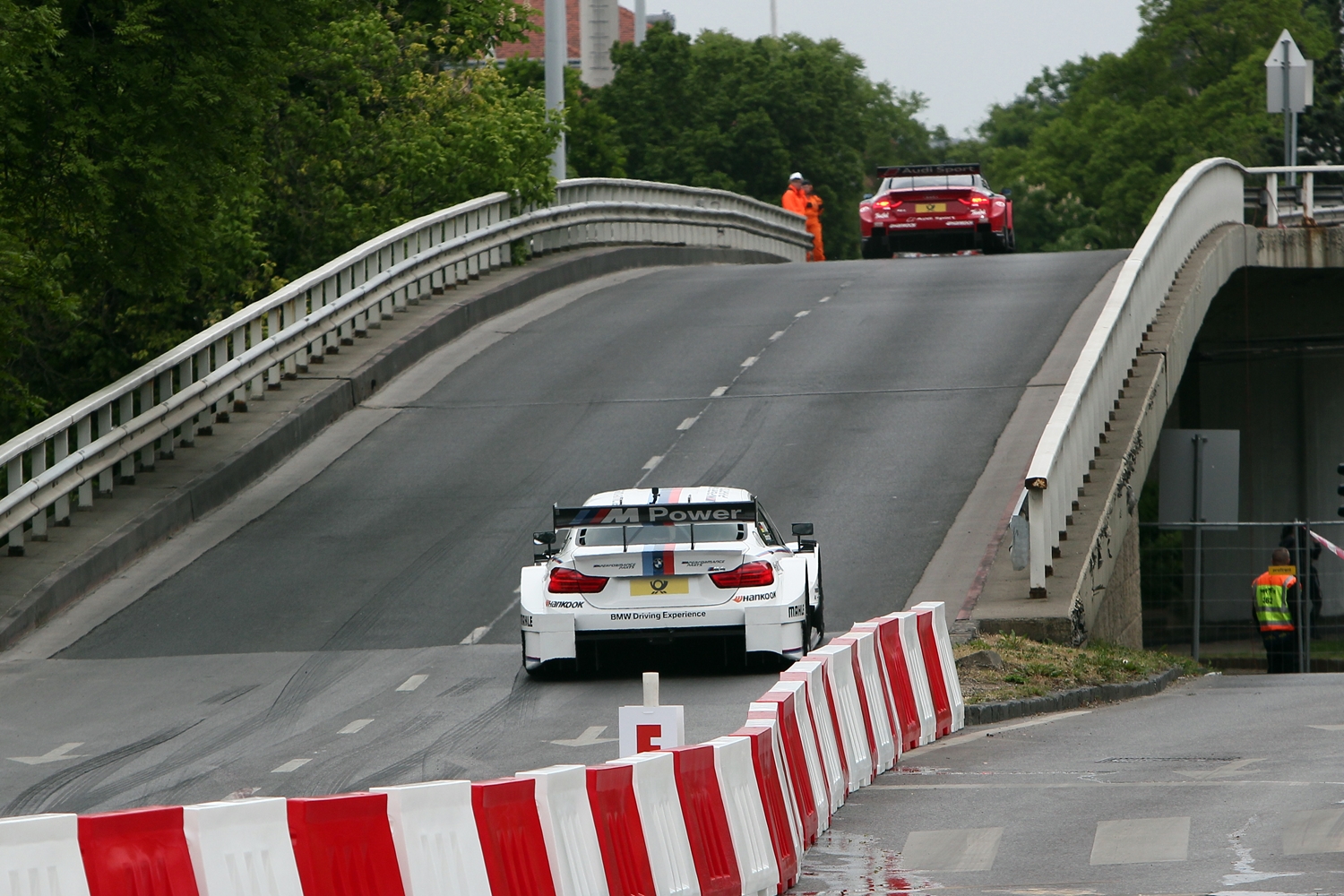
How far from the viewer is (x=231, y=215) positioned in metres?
26.9

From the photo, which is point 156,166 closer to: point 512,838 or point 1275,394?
point 512,838

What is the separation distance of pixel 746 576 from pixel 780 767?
5.11 m

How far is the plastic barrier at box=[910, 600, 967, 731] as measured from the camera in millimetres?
13227

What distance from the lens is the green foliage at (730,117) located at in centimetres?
7388

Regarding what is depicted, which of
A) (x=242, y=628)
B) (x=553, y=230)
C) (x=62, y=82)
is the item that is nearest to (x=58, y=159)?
(x=62, y=82)

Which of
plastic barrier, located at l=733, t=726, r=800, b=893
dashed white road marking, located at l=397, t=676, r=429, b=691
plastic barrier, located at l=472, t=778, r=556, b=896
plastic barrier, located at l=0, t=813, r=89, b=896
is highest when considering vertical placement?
plastic barrier, located at l=0, t=813, r=89, b=896

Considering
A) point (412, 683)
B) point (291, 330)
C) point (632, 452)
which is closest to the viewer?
point (412, 683)

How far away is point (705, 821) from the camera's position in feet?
26.2

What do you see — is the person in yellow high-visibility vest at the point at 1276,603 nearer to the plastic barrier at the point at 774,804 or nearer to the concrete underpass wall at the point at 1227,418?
the concrete underpass wall at the point at 1227,418

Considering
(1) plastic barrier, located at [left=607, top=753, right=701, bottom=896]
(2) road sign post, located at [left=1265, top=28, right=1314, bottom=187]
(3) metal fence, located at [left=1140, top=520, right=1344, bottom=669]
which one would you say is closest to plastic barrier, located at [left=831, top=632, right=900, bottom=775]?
(1) plastic barrier, located at [left=607, top=753, right=701, bottom=896]

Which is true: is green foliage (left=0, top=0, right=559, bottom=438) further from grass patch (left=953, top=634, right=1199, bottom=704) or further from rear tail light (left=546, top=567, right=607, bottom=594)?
grass patch (left=953, top=634, right=1199, bottom=704)

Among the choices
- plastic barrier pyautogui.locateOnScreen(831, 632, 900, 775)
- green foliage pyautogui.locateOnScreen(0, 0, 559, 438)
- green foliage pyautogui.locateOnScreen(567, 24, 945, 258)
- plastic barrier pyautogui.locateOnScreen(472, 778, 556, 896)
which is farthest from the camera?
green foliage pyautogui.locateOnScreen(567, 24, 945, 258)

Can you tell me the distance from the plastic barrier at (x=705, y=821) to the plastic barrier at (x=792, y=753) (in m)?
0.94

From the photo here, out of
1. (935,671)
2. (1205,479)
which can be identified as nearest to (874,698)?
(935,671)
